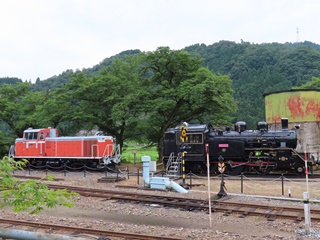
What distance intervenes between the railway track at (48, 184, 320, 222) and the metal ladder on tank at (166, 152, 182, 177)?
6.30 m

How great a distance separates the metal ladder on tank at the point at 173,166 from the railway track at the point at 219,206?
20.7 ft

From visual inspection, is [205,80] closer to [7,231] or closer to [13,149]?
[13,149]

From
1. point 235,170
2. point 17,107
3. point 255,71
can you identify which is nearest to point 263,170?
point 235,170

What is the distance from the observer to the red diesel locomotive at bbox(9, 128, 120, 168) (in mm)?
23938

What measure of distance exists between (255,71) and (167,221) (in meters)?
83.3

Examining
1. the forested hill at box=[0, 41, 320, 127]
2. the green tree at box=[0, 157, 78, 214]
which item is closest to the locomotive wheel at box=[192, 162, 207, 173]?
the green tree at box=[0, 157, 78, 214]

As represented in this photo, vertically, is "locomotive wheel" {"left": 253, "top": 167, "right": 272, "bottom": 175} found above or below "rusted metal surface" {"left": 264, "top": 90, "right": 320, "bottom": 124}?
below

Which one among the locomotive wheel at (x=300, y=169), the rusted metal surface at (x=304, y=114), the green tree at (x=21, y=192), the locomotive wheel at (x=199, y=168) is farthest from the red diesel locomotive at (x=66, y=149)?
the green tree at (x=21, y=192)

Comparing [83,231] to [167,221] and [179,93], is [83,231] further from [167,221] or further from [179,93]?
[179,93]

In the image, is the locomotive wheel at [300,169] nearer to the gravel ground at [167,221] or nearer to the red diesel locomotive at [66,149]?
the gravel ground at [167,221]

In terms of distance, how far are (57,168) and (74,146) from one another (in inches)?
77.9

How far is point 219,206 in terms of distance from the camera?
11.6m

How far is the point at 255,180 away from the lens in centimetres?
1828

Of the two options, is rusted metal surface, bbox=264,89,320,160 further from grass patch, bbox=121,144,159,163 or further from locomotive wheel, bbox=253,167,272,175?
grass patch, bbox=121,144,159,163
